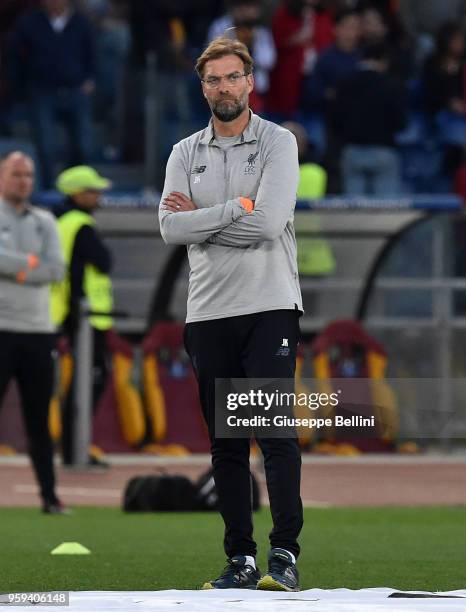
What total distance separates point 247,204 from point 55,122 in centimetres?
1279

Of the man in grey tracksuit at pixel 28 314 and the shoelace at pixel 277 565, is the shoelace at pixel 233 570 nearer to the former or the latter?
the shoelace at pixel 277 565

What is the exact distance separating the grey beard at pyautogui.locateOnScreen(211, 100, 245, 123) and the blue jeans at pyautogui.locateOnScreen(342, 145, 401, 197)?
39.2ft

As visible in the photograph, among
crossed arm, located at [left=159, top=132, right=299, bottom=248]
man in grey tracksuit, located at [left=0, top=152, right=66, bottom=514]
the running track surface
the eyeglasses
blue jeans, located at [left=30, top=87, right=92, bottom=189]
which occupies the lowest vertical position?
the running track surface

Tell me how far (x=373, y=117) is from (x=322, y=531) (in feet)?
31.2

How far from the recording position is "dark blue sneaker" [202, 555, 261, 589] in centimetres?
716

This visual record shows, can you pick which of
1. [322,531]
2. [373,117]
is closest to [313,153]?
[373,117]

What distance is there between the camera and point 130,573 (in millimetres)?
8195

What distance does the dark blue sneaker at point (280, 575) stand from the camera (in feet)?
22.9

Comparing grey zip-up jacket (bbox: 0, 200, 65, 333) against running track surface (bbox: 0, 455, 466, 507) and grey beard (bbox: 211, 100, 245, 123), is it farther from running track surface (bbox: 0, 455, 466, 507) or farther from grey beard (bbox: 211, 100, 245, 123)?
grey beard (bbox: 211, 100, 245, 123)

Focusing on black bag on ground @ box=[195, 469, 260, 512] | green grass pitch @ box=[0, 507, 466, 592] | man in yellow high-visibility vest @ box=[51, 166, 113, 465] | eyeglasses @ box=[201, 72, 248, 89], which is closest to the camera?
eyeglasses @ box=[201, 72, 248, 89]

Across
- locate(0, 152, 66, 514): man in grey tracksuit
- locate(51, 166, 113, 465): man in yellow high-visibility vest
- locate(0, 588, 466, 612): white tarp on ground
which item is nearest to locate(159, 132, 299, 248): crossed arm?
locate(0, 588, 466, 612): white tarp on ground

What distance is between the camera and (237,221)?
7215 millimetres

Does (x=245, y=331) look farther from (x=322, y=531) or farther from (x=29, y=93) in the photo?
(x=29, y=93)

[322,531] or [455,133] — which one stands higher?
[455,133]
